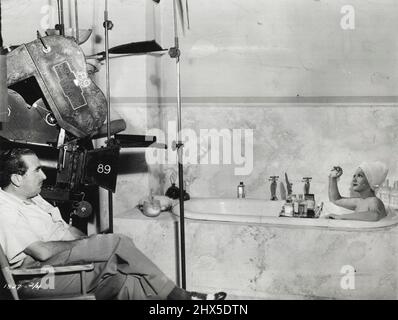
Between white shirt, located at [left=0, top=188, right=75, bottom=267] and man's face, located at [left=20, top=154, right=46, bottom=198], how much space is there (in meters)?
0.07

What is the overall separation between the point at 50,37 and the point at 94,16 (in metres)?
1.72

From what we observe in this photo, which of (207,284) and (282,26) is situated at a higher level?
(282,26)

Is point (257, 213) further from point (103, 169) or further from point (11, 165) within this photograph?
point (11, 165)

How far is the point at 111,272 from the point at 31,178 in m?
0.70

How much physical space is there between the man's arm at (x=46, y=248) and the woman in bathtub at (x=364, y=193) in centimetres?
188

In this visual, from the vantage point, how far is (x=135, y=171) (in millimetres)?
4098

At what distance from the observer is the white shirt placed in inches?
86.5

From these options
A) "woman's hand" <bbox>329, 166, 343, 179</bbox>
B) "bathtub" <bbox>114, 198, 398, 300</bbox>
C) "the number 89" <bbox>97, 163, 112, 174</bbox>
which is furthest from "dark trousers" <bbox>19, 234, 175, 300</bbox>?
"woman's hand" <bbox>329, 166, 343, 179</bbox>

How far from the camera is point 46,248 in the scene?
2.26 metres

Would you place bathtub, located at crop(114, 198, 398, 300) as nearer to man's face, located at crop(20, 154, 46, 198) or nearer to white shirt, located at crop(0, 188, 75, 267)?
white shirt, located at crop(0, 188, 75, 267)

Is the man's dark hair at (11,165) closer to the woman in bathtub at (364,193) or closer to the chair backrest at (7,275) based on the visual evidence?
the chair backrest at (7,275)

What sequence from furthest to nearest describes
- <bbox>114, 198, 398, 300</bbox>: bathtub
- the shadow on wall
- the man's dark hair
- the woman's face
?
the shadow on wall → the woman's face → <bbox>114, 198, 398, 300</bbox>: bathtub → the man's dark hair
